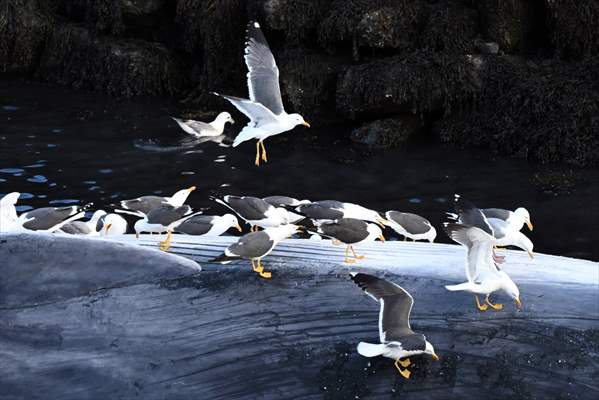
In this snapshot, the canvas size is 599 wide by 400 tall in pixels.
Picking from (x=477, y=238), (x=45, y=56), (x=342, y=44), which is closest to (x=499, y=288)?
(x=477, y=238)

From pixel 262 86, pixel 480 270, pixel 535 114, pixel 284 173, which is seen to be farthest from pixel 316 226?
pixel 535 114

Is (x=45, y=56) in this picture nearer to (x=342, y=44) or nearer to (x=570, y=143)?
(x=342, y=44)

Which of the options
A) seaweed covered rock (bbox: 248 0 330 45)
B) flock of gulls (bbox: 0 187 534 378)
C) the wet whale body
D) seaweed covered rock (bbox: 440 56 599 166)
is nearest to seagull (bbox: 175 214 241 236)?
flock of gulls (bbox: 0 187 534 378)

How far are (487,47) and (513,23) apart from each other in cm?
57

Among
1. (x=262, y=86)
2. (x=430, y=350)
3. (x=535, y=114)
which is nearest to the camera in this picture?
(x=430, y=350)

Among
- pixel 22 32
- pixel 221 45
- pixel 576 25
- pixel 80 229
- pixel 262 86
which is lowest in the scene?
pixel 80 229

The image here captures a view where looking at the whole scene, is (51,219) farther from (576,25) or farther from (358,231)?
(576,25)

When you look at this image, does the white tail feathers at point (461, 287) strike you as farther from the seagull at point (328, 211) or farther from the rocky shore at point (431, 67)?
the rocky shore at point (431, 67)

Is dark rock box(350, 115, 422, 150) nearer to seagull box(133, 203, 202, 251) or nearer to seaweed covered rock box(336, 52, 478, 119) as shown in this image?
seaweed covered rock box(336, 52, 478, 119)

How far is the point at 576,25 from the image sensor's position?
46.6 ft

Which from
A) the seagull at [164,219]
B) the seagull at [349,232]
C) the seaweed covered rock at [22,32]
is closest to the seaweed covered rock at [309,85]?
the seaweed covered rock at [22,32]

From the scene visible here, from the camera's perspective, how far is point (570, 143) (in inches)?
520

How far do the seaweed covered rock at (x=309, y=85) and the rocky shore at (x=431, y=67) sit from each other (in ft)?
0.05

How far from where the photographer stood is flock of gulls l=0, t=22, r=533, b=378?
5.43 metres
